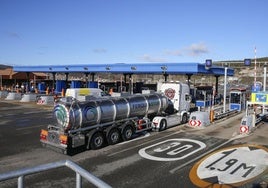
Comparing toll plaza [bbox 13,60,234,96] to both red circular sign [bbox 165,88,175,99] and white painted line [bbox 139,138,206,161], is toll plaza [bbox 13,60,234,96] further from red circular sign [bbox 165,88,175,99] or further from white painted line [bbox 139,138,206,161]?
white painted line [bbox 139,138,206,161]

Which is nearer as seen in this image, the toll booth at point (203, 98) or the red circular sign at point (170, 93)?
the red circular sign at point (170, 93)

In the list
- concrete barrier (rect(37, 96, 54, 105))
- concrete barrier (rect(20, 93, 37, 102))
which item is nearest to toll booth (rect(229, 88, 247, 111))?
concrete barrier (rect(37, 96, 54, 105))

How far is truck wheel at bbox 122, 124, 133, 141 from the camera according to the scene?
724 inches

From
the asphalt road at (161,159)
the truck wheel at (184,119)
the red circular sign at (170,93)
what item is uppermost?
the red circular sign at (170,93)

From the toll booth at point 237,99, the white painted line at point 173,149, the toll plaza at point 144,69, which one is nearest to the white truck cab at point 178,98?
the white painted line at point 173,149

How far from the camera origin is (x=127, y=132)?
18.7 meters

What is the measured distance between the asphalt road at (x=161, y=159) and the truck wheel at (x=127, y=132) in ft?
1.31

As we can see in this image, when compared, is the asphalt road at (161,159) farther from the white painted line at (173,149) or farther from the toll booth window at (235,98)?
the toll booth window at (235,98)

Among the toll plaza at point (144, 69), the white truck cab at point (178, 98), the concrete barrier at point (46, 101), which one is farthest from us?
the concrete barrier at point (46, 101)

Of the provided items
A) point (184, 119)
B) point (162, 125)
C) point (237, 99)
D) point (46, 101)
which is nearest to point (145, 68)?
point (237, 99)

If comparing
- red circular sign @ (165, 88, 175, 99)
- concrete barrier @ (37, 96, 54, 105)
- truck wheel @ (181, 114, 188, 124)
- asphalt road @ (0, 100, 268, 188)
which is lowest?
asphalt road @ (0, 100, 268, 188)

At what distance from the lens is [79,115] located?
52.3 ft

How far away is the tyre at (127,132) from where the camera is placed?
724 inches

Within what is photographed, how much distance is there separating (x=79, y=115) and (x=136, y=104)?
16.5 feet
